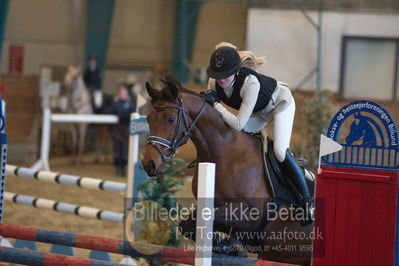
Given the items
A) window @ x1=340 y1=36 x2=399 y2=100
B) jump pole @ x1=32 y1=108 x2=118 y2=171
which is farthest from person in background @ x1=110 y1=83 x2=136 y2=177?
window @ x1=340 y1=36 x2=399 y2=100

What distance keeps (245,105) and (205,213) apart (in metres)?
0.82

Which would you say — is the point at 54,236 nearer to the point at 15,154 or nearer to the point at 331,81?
the point at 15,154

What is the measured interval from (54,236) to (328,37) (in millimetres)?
9745

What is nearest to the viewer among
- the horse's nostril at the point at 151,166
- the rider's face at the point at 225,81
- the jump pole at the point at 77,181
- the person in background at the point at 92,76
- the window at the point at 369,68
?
the horse's nostril at the point at 151,166

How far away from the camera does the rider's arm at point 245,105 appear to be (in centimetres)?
344

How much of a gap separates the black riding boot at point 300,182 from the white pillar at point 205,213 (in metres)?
0.91

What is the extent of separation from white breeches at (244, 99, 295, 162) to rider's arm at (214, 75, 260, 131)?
0.22 meters

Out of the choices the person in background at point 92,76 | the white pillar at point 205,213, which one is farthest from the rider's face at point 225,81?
the person in background at point 92,76

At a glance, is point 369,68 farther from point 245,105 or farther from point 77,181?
point 245,105

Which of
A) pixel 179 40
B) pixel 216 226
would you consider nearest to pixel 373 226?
pixel 216 226

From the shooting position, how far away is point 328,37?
12.5m

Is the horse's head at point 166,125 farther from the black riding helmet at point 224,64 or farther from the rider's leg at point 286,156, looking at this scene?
the rider's leg at point 286,156

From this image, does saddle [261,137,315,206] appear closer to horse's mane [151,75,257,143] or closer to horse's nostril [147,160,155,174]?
horse's mane [151,75,257,143]

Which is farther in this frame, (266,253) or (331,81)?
(331,81)
